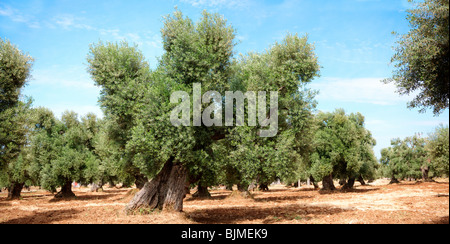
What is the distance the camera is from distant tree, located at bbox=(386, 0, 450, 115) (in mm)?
12543

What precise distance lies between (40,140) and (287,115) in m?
41.2

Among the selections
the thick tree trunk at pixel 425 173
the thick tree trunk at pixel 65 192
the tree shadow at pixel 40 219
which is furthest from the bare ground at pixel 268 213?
the thick tree trunk at pixel 425 173

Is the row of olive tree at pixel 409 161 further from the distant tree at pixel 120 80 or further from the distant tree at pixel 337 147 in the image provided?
the distant tree at pixel 120 80

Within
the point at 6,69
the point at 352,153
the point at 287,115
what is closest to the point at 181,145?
the point at 287,115

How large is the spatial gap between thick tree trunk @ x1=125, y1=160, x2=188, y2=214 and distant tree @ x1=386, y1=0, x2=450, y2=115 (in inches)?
606

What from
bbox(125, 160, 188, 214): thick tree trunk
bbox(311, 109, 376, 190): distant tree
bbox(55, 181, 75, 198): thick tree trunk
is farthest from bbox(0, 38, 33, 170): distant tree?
bbox(311, 109, 376, 190): distant tree

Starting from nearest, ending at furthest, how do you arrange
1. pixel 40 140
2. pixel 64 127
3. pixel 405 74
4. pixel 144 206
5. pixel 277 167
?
pixel 405 74 < pixel 277 167 < pixel 144 206 < pixel 40 140 < pixel 64 127

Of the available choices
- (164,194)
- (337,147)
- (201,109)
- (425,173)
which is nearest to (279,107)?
(201,109)

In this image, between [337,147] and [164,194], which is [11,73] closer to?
[164,194]

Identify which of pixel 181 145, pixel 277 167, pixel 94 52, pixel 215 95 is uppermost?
pixel 94 52

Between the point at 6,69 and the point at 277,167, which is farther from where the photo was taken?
the point at 6,69

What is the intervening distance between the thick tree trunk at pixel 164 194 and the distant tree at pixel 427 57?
15400 mm
